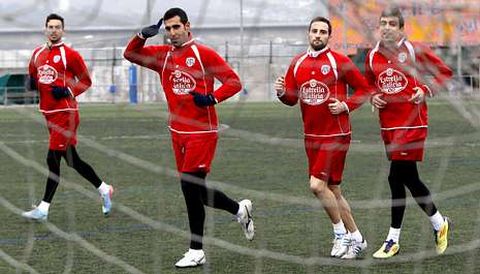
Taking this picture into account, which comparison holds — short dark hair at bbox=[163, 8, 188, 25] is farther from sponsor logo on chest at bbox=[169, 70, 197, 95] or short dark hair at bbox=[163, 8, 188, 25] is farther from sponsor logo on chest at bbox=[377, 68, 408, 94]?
sponsor logo on chest at bbox=[377, 68, 408, 94]

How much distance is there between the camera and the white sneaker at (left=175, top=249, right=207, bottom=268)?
764cm

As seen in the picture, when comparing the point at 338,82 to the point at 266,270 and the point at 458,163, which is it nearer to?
the point at 266,270

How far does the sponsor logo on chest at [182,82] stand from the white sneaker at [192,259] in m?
1.02

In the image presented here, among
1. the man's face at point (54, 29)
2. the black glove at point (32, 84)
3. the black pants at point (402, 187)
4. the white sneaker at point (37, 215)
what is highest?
the man's face at point (54, 29)

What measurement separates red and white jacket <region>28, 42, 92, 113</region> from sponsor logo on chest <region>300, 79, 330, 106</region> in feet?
8.55

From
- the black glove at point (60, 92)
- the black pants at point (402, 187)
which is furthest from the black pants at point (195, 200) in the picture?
the black glove at point (60, 92)

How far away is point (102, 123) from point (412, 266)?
19.3 metres

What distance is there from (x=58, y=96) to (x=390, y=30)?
4.03 metres

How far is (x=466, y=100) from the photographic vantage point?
5062 mm

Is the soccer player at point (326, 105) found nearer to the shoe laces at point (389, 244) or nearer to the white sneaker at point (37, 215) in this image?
the shoe laces at point (389, 244)

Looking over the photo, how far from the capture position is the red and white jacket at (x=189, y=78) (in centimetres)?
782

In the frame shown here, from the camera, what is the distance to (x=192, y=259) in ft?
25.1

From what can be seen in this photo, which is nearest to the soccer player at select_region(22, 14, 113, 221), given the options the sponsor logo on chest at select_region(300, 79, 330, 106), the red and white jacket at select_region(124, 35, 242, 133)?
the red and white jacket at select_region(124, 35, 242, 133)

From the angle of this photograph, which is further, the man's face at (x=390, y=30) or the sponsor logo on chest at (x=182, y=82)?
the sponsor logo on chest at (x=182, y=82)
